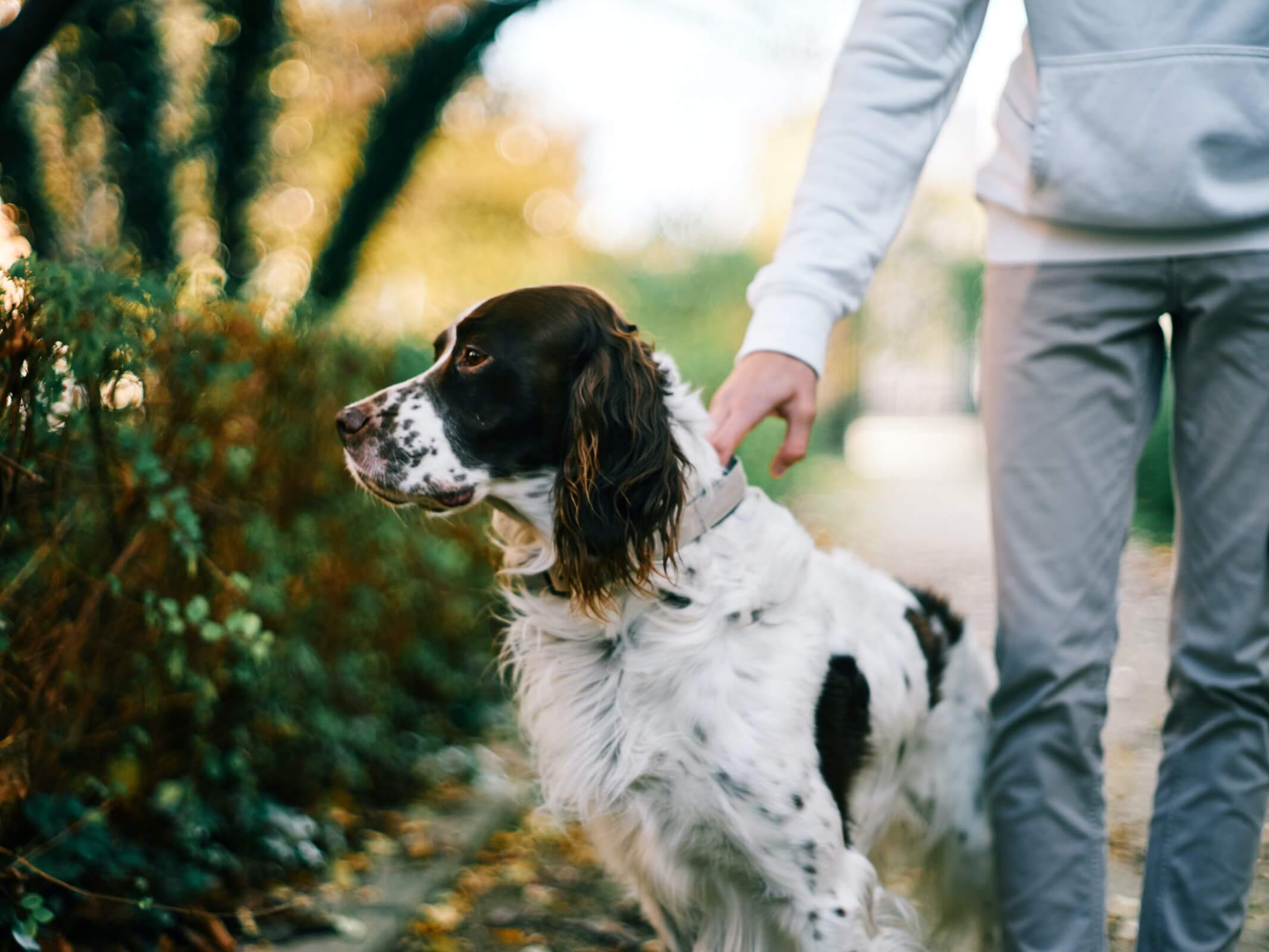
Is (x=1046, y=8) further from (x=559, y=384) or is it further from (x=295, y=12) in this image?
(x=295, y=12)

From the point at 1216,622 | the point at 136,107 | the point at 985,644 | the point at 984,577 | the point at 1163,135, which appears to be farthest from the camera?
the point at 984,577

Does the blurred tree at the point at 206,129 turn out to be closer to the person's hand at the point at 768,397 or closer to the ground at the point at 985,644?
the ground at the point at 985,644

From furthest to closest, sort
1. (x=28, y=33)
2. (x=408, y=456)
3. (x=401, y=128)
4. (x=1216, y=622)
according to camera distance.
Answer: (x=401, y=128) < (x=28, y=33) < (x=408, y=456) < (x=1216, y=622)

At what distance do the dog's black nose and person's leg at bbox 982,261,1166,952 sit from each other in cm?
121

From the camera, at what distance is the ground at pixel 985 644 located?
9.86 ft

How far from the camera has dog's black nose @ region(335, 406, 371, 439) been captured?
7.16ft

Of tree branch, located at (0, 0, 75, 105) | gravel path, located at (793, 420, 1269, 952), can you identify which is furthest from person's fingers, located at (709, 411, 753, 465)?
tree branch, located at (0, 0, 75, 105)

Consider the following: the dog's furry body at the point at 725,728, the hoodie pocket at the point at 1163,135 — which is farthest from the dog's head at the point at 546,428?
the hoodie pocket at the point at 1163,135

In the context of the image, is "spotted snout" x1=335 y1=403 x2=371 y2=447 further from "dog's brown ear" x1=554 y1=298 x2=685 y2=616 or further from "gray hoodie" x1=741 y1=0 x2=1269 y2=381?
"gray hoodie" x1=741 y1=0 x2=1269 y2=381

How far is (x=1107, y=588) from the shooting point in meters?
2.04

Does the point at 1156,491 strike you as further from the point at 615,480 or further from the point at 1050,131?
the point at 615,480

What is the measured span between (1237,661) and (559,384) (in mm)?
1307

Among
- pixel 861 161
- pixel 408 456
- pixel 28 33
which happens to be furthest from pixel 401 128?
pixel 861 161

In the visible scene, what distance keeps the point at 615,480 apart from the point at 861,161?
29.2 inches
